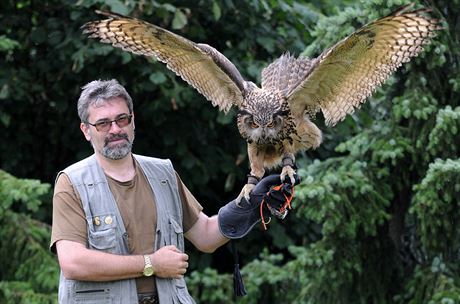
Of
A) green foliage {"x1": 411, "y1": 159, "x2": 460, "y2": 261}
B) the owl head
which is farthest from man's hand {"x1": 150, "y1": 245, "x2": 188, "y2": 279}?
green foliage {"x1": 411, "y1": 159, "x2": 460, "y2": 261}

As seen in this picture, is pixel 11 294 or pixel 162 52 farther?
pixel 11 294

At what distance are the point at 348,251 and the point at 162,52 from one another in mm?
2018

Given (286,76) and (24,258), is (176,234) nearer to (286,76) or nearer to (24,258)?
(286,76)

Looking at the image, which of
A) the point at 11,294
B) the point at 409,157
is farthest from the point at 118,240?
the point at 409,157

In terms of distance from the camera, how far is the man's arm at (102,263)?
3.53 m

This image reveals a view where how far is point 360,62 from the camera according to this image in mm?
4102

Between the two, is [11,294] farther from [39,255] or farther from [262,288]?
[262,288]

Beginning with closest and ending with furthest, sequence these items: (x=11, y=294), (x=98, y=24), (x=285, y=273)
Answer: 1. (x=98, y=24)
2. (x=11, y=294)
3. (x=285, y=273)

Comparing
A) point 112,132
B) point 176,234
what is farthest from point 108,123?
point 176,234

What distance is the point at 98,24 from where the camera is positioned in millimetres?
4141

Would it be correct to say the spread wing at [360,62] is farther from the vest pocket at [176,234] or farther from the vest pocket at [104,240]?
the vest pocket at [104,240]

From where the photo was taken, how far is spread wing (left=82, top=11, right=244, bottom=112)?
13.5 ft

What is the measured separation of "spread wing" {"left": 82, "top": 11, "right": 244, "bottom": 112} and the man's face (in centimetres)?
44

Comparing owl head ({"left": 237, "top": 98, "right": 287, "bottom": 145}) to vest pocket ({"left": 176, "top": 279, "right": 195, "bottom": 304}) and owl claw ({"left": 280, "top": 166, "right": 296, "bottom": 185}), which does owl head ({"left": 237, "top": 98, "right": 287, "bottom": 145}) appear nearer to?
owl claw ({"left": 280, "top": 166, "right": 296, "bottom": 185})
